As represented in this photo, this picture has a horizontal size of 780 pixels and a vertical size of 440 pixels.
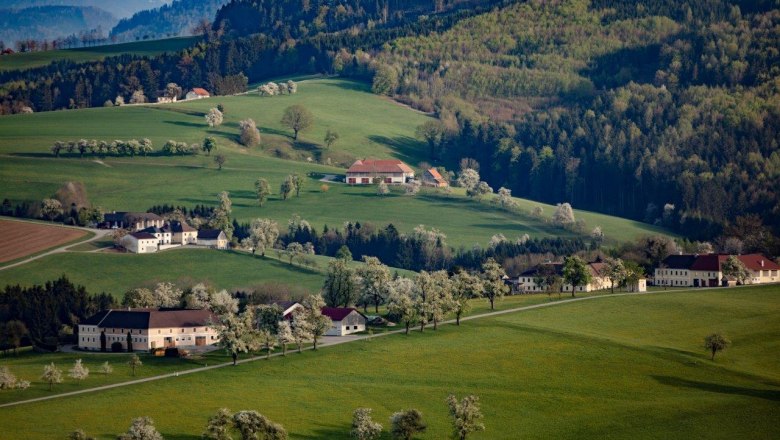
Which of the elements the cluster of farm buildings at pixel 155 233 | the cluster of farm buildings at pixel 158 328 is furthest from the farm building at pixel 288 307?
the cluster of farm buildings at pixel 155 233

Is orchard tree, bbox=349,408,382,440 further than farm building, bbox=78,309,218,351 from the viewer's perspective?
No

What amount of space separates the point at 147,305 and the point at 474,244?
5875 centimetres

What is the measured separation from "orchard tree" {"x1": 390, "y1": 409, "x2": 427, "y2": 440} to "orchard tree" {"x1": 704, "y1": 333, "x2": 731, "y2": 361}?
32.3 metres

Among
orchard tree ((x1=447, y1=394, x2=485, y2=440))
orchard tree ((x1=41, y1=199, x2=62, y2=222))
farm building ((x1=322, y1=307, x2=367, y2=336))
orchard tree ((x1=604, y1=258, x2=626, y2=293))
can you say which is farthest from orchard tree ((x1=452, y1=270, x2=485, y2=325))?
orchard tree ((x1=41, y1=199, x2=62, y2=222))

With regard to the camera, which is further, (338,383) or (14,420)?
(338,383)

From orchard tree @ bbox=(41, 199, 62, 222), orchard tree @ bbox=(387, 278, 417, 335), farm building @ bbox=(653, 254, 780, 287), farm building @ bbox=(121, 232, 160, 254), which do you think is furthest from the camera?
orchard tree @ bbox=(41, 199, 62, 222)

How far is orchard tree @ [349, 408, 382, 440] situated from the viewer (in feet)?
320

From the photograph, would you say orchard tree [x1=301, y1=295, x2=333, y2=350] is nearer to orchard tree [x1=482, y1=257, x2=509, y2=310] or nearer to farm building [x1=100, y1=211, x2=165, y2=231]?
orchard tree [x1=482, y1=257, x2=509, y2=310]

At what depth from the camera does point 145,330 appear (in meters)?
127

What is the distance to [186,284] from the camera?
15525 cm

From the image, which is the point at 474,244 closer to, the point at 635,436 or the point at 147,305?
the point at 147,305

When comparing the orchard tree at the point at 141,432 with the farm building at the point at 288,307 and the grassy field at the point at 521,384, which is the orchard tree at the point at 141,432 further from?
the farm building at the point at 288,307

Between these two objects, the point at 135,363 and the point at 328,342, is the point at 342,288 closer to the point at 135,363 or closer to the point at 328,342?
the point at 328,342

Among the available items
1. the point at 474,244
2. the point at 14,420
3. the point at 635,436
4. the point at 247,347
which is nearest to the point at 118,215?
the point at 474,244
